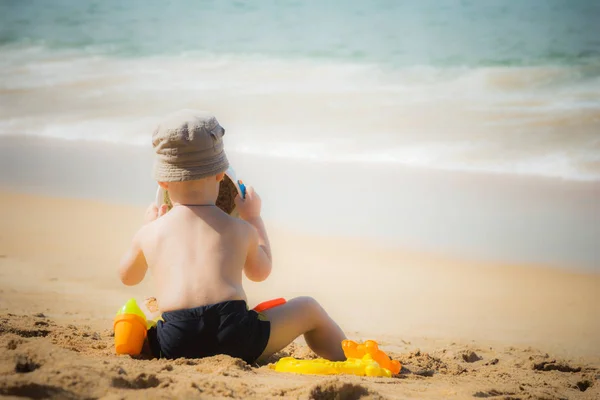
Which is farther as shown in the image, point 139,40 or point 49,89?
point 139,40

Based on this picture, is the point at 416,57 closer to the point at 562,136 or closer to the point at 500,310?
the point at 562,136

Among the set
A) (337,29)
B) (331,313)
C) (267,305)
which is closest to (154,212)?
(267,305)

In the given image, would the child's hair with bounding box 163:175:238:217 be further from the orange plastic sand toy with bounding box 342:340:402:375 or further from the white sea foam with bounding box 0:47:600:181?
the white sea foam with bounding box 0:47:600:181

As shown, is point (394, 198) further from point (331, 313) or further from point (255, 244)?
point (255, 244)

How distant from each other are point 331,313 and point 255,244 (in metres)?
1.47

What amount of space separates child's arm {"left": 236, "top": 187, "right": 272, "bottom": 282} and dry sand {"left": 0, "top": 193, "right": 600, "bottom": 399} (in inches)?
14.1

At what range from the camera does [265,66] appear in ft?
36.1

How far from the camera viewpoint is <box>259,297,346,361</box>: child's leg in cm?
270

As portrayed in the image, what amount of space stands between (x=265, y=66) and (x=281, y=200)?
17.8 ft

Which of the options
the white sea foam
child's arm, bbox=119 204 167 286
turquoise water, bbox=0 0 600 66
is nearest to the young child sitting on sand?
child's arm, bbox=119 204 167 286

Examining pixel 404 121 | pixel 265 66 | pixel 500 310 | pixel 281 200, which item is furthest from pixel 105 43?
pixel 500 310

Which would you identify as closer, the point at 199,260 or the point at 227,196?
the point at 199,260

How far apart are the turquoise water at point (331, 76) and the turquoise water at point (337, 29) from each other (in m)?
0.04

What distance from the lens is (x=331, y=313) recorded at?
4059mm
